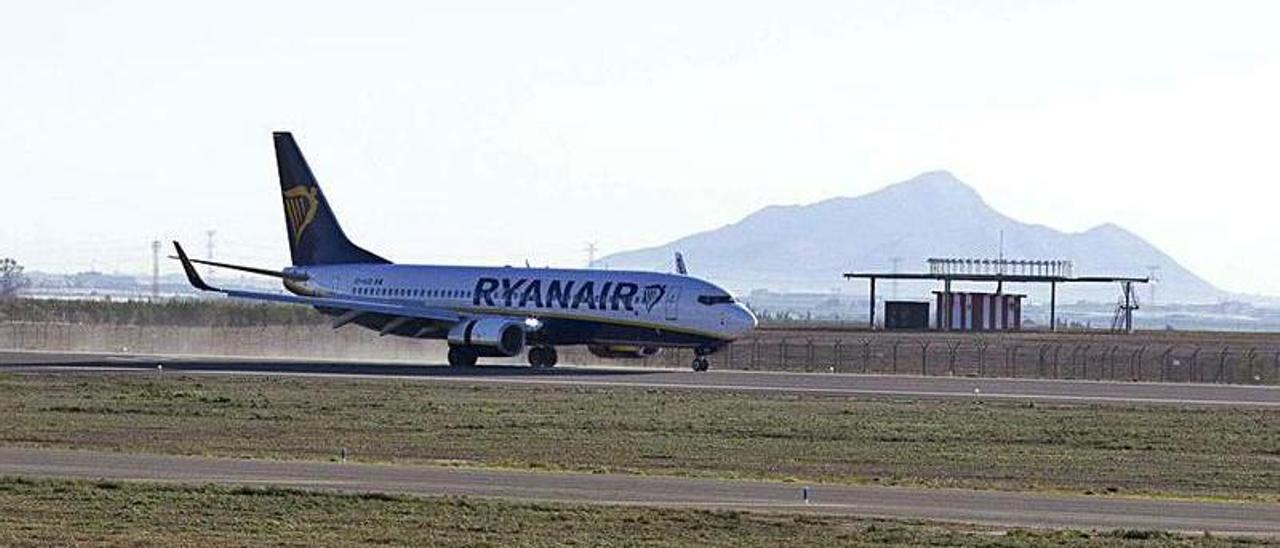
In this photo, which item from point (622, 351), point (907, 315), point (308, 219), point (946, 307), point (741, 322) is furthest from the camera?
point (946, 307)

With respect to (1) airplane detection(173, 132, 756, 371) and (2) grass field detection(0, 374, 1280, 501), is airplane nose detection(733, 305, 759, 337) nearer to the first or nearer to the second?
(1) airplane detection(173, 132, 756, 371)

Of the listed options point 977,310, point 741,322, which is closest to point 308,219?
point 741,322

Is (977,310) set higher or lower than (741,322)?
higher

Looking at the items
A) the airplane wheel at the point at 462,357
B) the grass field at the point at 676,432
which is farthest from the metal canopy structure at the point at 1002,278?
the grass field at the point at 676,432

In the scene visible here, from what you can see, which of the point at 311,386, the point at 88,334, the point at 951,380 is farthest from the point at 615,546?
the point at 88,334

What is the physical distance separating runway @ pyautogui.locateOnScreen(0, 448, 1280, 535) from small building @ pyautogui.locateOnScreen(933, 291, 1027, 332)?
9885 cm

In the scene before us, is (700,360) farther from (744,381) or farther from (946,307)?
(946,307)

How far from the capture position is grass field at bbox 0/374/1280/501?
38062 millimetres

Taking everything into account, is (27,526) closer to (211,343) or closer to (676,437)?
(676,437)

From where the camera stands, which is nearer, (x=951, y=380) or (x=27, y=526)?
(x=27, y=526)

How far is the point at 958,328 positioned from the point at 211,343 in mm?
49006

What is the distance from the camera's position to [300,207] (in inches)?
3297

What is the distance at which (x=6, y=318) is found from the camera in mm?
114938

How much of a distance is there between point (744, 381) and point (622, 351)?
894 centimetres
